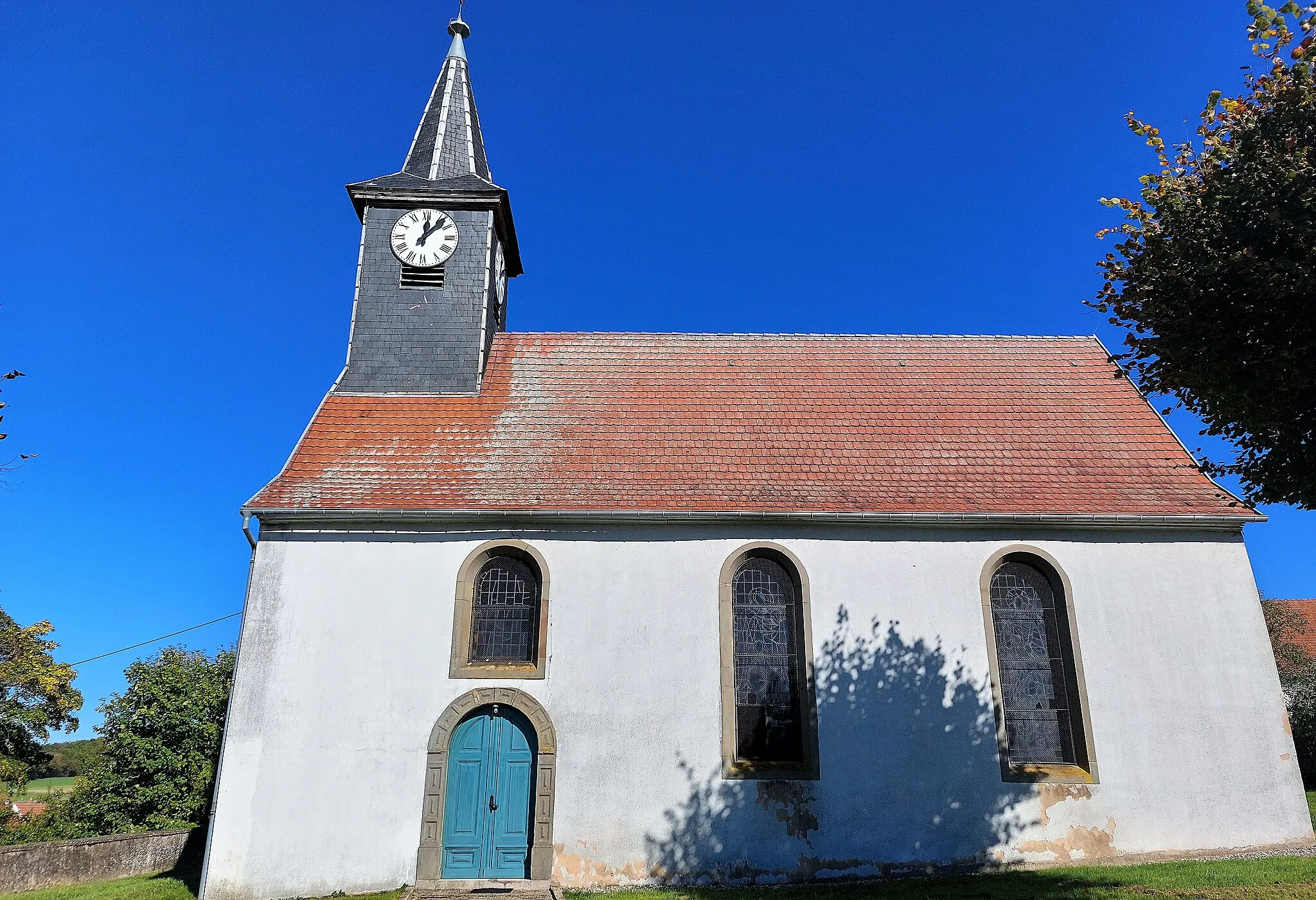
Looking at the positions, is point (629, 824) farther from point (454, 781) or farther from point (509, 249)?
point (509, 249)

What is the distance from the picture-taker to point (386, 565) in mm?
12125

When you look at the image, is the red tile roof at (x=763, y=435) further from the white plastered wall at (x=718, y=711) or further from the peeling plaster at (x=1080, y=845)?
the peeling plaster at (x=1080, y=845)

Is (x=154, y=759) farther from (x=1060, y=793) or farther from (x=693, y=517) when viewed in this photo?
(x=1060, y=793)

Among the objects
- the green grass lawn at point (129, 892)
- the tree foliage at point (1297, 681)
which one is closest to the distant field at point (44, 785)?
the green grass lawn at point (129, 892)

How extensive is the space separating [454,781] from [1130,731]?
941 centimetres

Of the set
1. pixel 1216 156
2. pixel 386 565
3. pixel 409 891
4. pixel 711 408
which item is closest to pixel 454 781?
pixel 409 891

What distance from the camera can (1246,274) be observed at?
22.3 feet

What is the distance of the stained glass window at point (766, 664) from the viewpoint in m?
11.6

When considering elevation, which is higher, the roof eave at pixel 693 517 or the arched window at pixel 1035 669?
the roof eave at pixel 693 517

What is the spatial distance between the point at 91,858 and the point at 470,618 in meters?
7.13

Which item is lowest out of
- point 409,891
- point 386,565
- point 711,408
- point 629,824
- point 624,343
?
point 409,891

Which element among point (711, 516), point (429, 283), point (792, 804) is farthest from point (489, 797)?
point (429, 283)

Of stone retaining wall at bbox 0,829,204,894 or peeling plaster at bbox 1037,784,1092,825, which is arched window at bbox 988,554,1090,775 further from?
stone retaining wall at bbox 0,829,204,894

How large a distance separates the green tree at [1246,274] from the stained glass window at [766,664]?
587cm
